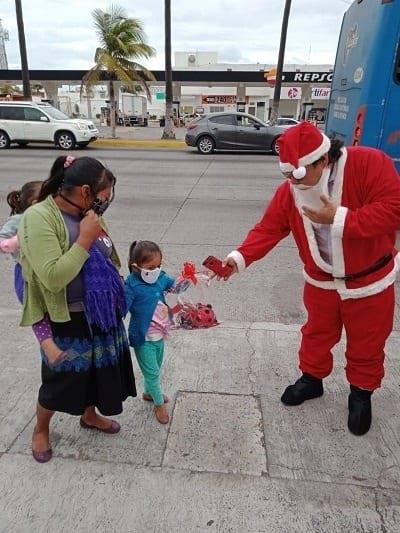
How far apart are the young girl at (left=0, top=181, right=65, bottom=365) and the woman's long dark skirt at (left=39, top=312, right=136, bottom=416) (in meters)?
0.06

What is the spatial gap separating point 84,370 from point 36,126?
16.0 m

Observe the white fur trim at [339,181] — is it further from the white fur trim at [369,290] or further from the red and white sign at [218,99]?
the red and white sign at [218,99]

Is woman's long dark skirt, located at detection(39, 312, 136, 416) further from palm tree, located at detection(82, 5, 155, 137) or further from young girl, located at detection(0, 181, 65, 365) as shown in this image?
palm tree, located at detection(82, 5, 155, 137)

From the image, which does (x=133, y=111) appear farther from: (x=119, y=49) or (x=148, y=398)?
(x=148, y=398)

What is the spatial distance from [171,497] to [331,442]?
90 centimetres

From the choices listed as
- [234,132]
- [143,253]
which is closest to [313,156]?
[143,253]

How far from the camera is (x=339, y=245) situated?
2088mm

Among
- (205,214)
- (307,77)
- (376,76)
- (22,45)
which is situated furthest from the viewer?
(307,77)

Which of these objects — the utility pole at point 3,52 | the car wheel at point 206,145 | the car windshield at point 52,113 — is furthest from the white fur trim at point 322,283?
the utility pole at point 3,52

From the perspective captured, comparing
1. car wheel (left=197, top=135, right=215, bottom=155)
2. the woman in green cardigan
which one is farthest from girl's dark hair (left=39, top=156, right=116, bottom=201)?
car wheel (left=197, top=135, right=215, bottom=155)

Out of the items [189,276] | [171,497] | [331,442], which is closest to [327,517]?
[331,442]

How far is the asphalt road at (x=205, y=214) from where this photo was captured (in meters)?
4.28

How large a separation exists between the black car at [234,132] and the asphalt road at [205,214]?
3.93ft

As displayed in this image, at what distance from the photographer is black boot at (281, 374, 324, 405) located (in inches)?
104
